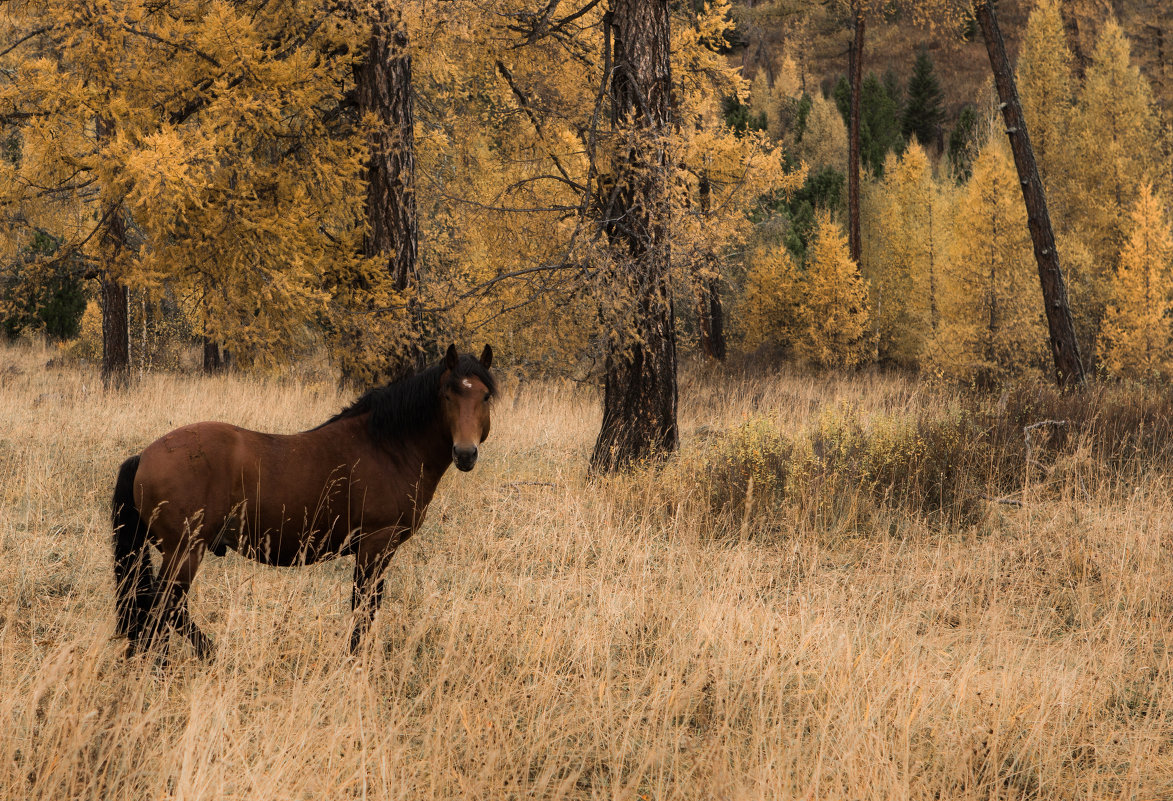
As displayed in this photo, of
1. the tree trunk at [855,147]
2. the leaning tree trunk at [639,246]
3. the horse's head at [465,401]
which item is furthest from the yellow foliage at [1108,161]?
the horse's head at [465,401]

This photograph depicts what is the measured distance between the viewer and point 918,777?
298 centimetres

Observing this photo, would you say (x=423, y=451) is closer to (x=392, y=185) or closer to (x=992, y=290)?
(x=392, y=185)

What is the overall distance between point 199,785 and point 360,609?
1432mm

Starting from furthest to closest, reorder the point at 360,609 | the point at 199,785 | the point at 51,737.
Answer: the point at 360,609, the point at 51,737, the point at 199,785

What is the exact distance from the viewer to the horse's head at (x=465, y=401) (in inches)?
159

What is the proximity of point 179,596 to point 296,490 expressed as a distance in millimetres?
673

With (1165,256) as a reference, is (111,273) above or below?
below

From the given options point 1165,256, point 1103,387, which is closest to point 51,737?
point 1103,387

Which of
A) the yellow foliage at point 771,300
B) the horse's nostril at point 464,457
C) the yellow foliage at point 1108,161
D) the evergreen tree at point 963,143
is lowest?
the horse's nostril at point 464,457

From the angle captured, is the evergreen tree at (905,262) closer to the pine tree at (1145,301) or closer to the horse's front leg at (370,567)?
the pine tree at (1145,301)

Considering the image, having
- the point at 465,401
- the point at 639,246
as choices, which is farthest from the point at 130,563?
the point at 639,246

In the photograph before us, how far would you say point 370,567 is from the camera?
425 cm

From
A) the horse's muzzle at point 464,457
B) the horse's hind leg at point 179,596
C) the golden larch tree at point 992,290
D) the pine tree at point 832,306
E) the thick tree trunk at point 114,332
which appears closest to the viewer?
the horse's hind leg at point 179,596

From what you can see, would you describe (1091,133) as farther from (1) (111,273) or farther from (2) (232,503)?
(2) (232,503)
